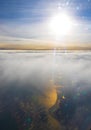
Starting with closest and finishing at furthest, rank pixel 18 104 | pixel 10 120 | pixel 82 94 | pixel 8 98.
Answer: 1. pixel 10 120
2. pixel 18 104
3. pixel 8 98
4. pixel 82 94

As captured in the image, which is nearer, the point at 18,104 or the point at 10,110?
the point at 10,110

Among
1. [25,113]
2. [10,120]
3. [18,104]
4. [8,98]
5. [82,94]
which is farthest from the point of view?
[82,94]

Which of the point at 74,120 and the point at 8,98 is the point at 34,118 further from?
the point at 8,98

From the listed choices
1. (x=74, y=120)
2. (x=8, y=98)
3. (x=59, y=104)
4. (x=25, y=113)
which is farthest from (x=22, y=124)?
(x=8, y=98)

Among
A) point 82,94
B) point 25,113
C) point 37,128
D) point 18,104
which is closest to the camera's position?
point 37,128

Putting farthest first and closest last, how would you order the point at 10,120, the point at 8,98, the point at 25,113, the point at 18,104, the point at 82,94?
the point at 82,94
the point at 8,98
the point at 18,104
the point at 25,113
the point at 10,120

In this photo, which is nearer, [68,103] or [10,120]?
[10,120]

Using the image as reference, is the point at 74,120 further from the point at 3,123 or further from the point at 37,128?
the point at 3,123

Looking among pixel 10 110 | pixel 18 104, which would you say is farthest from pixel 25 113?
pixel 18 104

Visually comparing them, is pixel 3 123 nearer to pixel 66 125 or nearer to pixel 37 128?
pixel 37 128
